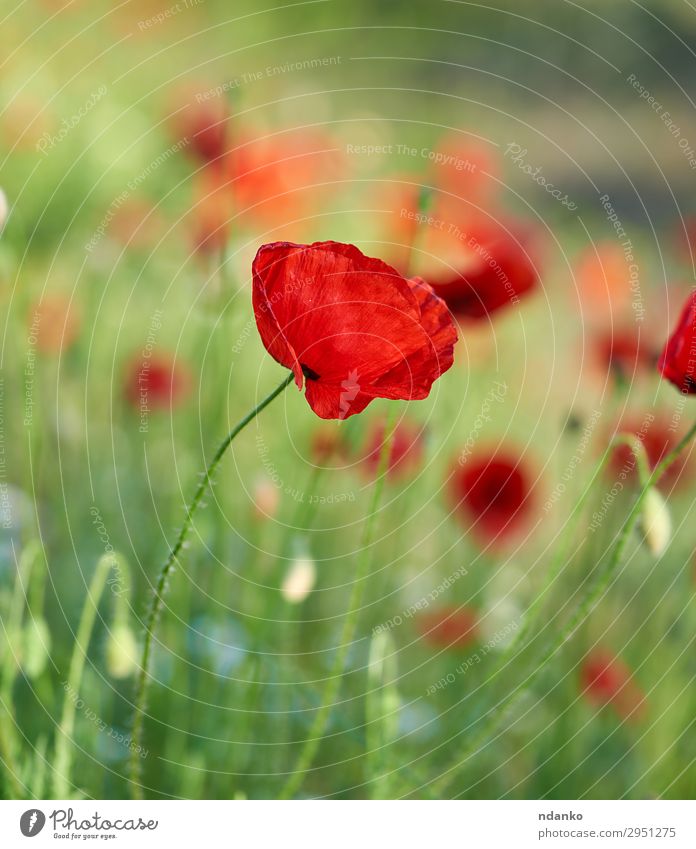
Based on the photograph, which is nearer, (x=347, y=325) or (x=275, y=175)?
(x=347, y=325)

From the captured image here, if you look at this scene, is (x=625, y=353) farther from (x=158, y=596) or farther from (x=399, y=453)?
(x=158, y=596)

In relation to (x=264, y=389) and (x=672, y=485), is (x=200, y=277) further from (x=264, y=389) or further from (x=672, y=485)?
(x=672, y=485)

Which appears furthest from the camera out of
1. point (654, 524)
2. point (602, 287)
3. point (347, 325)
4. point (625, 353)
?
point (602, 287)

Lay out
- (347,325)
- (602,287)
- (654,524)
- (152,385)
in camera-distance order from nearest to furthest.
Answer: (347,325), (654,524), (152,385), (602,287)

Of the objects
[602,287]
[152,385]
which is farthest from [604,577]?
[602,287]

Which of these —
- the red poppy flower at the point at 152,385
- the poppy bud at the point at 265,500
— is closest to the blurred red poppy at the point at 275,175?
the red poppy flower at the point at 152,385

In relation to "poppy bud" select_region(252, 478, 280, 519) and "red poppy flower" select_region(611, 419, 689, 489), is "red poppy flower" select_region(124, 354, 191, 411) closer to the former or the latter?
"poppy bud" select_region(252, 478, 280, 519)
